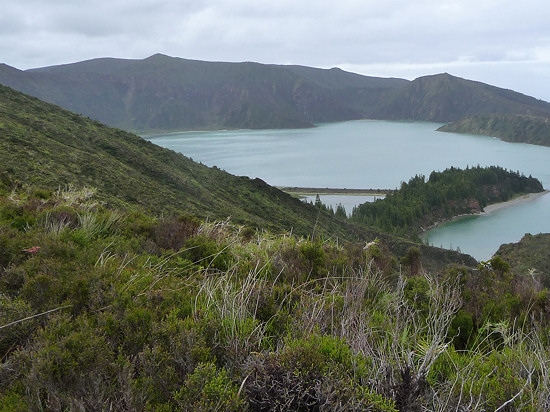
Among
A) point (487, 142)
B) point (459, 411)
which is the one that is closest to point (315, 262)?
point (459, 411)

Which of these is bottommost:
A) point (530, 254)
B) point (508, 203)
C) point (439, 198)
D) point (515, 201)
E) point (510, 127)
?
point (508, 203)

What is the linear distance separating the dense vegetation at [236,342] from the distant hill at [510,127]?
16235cm

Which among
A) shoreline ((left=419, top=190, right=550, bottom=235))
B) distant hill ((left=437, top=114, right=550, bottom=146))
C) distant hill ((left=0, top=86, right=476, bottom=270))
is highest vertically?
distant hill ((left=437, top=114, right=550, bottom=146))

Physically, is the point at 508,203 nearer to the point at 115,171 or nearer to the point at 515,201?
the point at 515,201

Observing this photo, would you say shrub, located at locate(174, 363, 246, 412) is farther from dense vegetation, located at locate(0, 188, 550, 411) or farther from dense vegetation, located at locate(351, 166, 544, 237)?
dense vegetation, located at locate(351, 166, 544, 237)

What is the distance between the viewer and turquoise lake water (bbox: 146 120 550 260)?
57469mm

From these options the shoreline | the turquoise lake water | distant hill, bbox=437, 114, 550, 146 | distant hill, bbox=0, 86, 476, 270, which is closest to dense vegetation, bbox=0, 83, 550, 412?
distant hill, bbox=0, 86, 476, 270

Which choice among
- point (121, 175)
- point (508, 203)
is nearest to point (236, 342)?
point (121, 175)

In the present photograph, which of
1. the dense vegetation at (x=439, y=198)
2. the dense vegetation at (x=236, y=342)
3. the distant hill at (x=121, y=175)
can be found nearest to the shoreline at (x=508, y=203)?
the dense vegetation at (x=439, y=198)

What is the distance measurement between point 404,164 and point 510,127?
82.3 meters

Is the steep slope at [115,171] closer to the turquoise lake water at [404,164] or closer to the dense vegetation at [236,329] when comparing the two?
the dense vegetation at [236,329]

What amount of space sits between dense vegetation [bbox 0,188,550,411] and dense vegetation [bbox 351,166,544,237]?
49852mm

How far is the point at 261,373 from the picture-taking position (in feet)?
6.40

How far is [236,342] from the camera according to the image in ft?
7.20
